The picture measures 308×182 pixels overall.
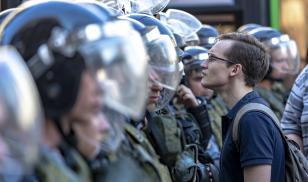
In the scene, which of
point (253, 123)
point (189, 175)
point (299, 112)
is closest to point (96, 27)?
point (253, 123)

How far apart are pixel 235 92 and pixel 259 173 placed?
0.52 m

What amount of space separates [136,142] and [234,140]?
114cm

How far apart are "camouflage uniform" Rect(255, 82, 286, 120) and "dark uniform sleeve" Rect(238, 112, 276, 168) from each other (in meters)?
2.95

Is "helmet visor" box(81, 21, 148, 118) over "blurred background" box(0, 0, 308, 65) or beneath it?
over

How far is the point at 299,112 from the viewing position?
549 cm

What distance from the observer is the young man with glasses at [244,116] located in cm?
420

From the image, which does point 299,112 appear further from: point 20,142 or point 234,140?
point 20,142

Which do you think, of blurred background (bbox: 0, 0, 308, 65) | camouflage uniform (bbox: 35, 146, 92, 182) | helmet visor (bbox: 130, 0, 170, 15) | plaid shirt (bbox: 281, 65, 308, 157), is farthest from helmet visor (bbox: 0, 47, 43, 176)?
blurred background (bbox: 0, 0, 308, 65)

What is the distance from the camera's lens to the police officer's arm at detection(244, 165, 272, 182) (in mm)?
4176

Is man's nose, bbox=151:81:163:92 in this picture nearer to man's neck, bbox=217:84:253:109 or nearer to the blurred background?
man's neck, bbox=217:84:253:109

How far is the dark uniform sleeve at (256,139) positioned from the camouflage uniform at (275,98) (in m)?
2.95

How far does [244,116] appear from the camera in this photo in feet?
14.1

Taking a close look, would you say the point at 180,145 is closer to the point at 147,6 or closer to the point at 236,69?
the point at 236,69

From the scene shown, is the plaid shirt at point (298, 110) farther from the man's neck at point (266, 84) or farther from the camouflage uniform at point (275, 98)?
the man's neck at point (266, 84)
